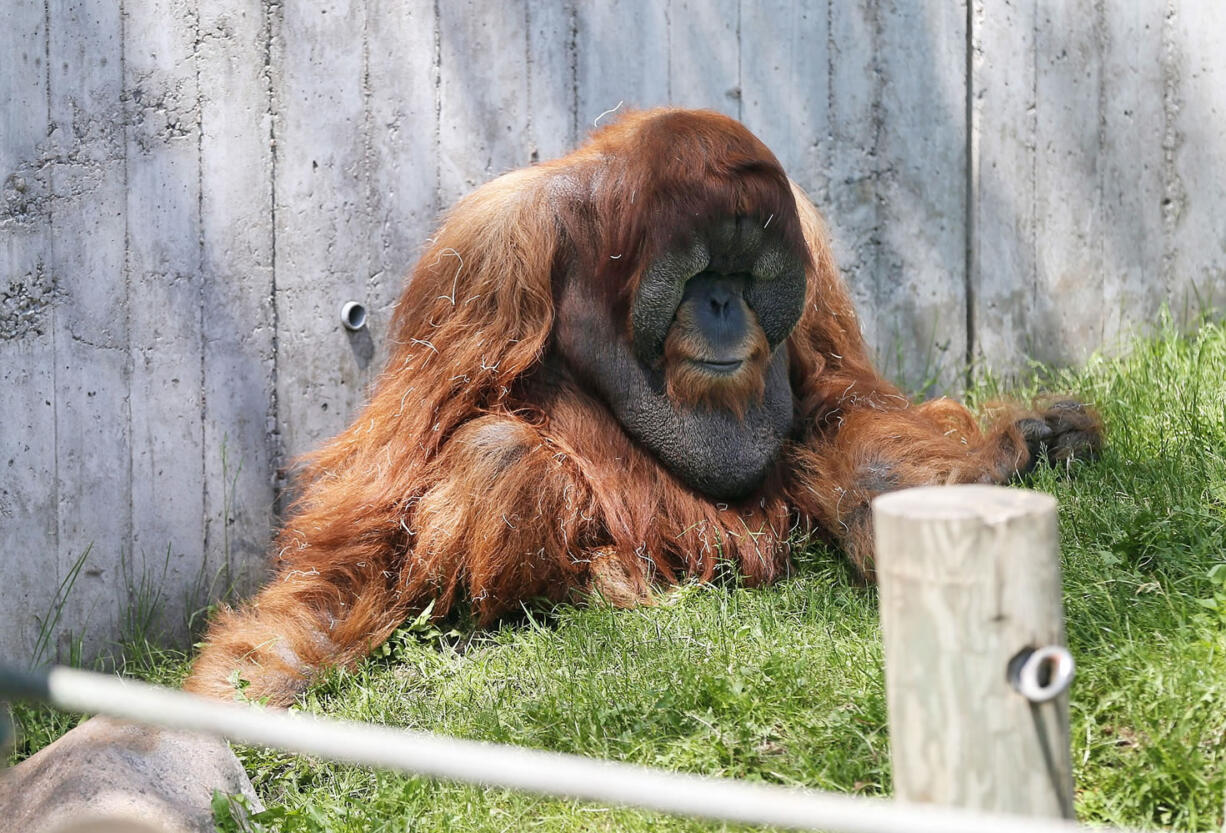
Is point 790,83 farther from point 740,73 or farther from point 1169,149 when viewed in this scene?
point 1169,149

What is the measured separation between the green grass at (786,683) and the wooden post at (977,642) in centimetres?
68

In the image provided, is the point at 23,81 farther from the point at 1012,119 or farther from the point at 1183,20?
the point at 1183,20

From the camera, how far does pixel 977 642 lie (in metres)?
1.48

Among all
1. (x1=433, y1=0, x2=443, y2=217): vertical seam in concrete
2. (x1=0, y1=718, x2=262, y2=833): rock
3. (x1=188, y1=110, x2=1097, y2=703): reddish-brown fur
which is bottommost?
(x1=0, y1=718, x2=262, y2=833): rock

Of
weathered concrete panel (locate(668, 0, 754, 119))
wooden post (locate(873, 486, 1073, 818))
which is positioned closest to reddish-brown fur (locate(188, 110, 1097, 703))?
weathered concrete panel (locate(668, 0, 754, 119))

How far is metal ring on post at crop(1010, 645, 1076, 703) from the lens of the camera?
1.48 metres

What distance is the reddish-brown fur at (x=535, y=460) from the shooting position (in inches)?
126

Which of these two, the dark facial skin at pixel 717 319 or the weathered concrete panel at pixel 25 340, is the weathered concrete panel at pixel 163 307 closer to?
the weathered concrete panel at pixel 25 340

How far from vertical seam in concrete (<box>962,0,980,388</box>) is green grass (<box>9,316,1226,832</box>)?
100 cm

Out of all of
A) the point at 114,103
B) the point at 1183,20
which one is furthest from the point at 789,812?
the point at 1183,20

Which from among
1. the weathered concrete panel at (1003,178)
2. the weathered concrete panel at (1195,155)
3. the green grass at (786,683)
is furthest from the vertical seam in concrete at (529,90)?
the weathered concrete panel at (1195,155)

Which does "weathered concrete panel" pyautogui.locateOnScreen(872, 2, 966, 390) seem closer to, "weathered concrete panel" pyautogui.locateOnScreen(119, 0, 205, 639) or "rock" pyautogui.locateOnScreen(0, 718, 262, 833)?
"weathered concrete panel" pyautogui.locateOnScreen(119, 0, 205, 639)

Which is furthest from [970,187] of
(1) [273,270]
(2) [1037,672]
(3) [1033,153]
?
(2) [1037,672]

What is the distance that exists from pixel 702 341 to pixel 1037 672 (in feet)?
6.12
